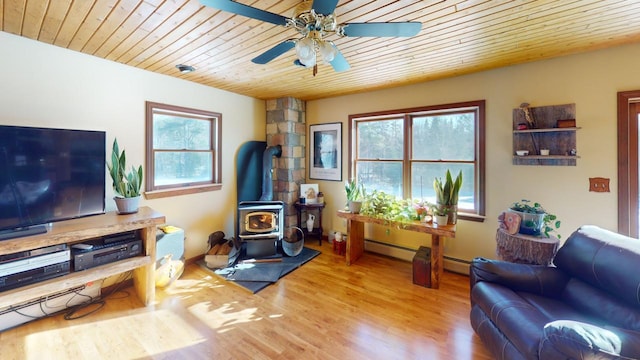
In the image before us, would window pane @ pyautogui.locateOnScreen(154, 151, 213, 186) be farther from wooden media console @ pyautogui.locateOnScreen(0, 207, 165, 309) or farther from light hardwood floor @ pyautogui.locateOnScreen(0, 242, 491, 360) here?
light hardwood floor @ pyautogui.locateOnScreen(0, 242, 491, 360)

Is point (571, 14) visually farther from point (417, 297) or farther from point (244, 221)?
point (244, 221)

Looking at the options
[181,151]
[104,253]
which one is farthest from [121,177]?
[181,151]

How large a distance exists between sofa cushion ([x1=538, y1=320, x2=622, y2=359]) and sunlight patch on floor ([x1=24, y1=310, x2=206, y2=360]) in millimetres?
2231

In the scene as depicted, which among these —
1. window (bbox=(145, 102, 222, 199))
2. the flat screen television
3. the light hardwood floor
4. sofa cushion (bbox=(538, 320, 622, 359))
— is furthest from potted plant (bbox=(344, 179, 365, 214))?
the flat screen television

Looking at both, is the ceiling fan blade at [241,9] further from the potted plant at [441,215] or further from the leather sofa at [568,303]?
the potted plant at [441,215]

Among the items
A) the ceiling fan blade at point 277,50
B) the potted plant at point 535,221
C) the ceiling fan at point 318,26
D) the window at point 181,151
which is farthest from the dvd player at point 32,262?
the potted plant at point 535,221

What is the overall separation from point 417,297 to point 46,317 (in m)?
3.45

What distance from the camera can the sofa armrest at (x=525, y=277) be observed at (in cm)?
184

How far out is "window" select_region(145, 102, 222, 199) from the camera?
3.04 m

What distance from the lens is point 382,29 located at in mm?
1497

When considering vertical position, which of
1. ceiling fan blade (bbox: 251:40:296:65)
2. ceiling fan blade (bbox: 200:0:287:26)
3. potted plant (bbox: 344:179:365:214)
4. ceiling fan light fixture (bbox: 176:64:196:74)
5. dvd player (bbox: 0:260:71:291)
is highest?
ceiling fan light fixture (bbox: 176:64:196:74)

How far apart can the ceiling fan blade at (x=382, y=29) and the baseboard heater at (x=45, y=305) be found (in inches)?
128

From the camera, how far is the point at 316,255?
3.71 meters

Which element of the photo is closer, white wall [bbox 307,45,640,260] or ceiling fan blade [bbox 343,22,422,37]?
ceiling fan blade [bbox 343,22,422,37]
